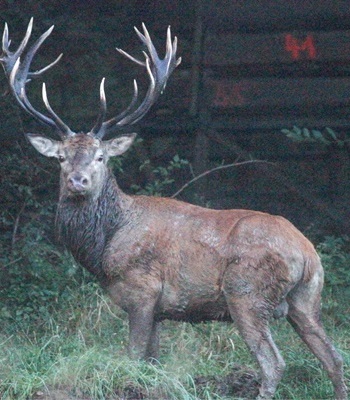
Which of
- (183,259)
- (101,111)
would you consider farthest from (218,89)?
(183,259)

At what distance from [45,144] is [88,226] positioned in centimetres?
71

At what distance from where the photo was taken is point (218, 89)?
1194 cm

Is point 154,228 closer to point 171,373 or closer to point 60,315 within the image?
point 171,373

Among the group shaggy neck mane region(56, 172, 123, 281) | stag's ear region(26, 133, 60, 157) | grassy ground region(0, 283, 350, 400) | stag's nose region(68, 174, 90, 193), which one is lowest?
grassy ground region(0, 283, 350, 400)

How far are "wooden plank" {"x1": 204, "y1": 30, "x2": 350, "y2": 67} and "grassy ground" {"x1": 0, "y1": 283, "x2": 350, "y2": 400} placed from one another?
2884 mm

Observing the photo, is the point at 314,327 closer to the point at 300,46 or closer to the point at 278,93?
the point at 278,93

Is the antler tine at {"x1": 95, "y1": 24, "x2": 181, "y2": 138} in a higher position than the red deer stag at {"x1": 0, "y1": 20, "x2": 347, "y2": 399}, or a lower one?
higher

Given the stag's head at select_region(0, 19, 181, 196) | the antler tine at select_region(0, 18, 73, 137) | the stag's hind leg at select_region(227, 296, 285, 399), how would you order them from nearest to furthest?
1. the stag's hind leg at select_region(227, 296, 285, 399)
2. the stag's head at select_region(0, 19, 181, 196)
3. the antler tine at select_region(0, 18, 73, 137)

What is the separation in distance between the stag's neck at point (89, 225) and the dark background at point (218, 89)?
9.20 ft

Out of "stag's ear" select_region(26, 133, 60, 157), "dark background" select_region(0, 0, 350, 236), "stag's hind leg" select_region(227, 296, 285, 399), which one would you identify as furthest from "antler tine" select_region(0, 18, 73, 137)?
"dark background" select_region(0, 0, 350, 236)

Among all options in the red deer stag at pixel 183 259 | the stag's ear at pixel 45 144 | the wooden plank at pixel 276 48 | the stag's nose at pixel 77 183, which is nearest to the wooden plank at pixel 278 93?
the wooden plank at pixel 276 48

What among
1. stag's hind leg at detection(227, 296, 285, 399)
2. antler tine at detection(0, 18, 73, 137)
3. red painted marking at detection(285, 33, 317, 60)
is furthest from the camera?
red painted marking at detection(285, 33, 317, 60)

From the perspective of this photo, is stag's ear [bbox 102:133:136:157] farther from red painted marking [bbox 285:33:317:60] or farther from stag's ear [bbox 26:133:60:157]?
red painted marking [bbox 285:33:317:60]

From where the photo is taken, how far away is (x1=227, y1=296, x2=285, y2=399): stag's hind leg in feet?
25.7
